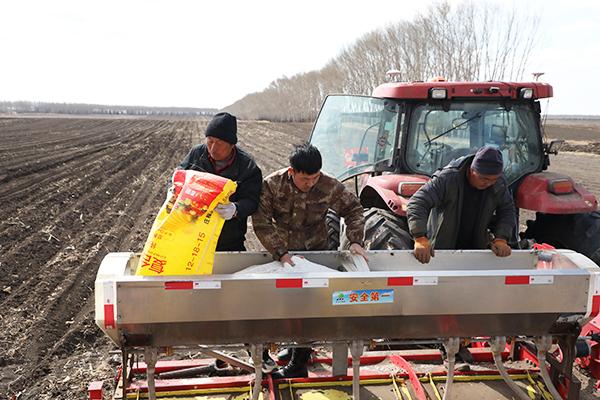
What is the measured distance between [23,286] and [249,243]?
3.05 meters

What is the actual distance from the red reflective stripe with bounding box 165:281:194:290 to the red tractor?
1.68 metres

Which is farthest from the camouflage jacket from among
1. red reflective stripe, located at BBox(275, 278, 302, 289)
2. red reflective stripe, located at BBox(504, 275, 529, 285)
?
red reflective stripe, located at BBox(504, 275, 529, 285)

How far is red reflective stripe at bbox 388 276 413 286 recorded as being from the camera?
2.69 metres

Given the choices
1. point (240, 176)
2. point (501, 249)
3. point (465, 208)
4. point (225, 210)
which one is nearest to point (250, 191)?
point (240, 176)

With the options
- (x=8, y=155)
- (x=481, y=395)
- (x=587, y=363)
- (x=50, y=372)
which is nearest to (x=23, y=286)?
(x=50, y=372)

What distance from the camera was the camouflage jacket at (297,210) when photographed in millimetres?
3234

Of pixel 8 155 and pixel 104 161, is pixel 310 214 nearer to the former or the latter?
pixel 104 161

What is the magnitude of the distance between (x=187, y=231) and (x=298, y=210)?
84 cm

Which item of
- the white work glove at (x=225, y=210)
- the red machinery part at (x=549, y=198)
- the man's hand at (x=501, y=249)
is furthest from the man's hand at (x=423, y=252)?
the red machinery part at (x=549, y=198)

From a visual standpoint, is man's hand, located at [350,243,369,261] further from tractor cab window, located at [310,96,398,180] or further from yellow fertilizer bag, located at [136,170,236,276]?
tractor cab window, located at [310,96,398,180]

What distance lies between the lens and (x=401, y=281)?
270cm

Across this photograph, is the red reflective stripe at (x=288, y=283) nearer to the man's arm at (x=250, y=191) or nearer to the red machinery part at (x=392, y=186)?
the man's arm at (x=250, y=191)

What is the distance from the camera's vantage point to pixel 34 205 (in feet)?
31.2

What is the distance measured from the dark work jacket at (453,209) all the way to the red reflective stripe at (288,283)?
37.5 inches
